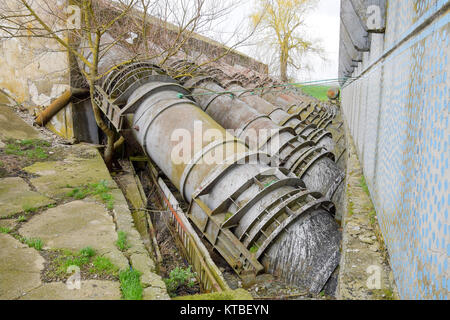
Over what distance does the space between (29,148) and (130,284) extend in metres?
6.01

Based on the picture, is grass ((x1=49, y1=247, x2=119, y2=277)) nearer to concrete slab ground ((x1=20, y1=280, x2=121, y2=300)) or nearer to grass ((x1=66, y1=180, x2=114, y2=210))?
concrete slab ground ((x1=20, y1=280, x2=121, y2=300))

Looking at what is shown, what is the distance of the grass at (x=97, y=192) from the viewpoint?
5.02 meters

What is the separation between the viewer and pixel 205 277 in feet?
13.8

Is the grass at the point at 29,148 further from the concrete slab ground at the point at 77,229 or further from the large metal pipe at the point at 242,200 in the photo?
the concrete slab ground at the point at 77,229

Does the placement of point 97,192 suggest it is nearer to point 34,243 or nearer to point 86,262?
point 34,243

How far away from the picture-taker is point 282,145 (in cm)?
693

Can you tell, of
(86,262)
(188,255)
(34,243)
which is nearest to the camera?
(86,262)

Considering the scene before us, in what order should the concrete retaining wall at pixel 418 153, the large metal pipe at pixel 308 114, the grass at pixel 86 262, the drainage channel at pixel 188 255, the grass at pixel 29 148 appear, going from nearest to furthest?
1. the concrete retaining wall at pixel 418 153
2. the grass at pixel 86 262
3. the drainage channel at pixel 188 255
4. the grass at pixel 29 148
5. the large metal pipe at pixel 308 114

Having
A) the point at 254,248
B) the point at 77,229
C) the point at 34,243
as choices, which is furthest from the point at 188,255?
the point at 34,243

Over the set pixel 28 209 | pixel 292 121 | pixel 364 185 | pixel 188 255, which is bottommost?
pixel 188 255

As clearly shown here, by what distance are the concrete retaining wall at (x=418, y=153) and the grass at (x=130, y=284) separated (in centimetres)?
218

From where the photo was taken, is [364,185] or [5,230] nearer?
[364,185]

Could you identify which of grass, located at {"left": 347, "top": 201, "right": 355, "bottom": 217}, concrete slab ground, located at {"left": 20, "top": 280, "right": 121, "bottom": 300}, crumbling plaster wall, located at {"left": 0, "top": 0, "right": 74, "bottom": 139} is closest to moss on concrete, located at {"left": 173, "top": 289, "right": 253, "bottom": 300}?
concrete slab ground, located at {"left": 20, "top": 280, "right": 121, "bottom": 300}

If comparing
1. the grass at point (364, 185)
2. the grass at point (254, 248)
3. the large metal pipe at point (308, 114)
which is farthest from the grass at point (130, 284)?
the large metal pipe at point (308, 114)
